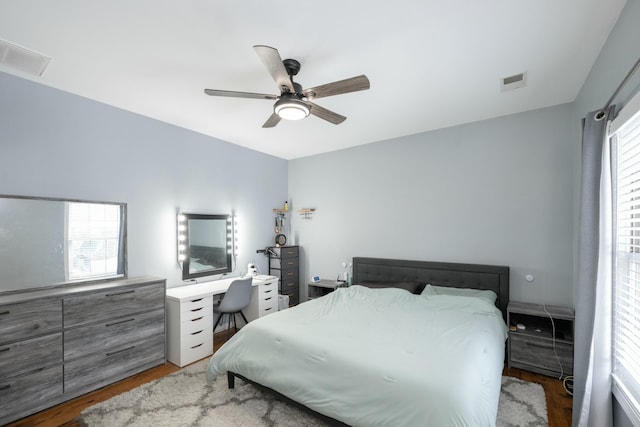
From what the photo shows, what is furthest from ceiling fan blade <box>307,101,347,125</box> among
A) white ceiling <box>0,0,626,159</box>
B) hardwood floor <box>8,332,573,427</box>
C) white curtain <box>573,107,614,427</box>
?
hardwood floor <box>8,332,573,427</box>

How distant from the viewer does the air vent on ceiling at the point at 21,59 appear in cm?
207

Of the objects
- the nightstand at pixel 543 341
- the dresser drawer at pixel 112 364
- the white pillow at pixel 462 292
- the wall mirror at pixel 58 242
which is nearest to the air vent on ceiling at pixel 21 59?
the wall mirror at pixel 58 242

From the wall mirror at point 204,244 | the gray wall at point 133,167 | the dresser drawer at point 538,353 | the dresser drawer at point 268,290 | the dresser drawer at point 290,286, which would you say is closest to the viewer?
the gray wall at point 133,167

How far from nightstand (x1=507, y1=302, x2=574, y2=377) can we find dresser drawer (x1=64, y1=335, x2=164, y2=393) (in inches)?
143

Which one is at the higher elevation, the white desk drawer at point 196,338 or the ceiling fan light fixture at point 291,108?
the ceiling fan light fixture at point 291,108

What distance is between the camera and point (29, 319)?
2.26 meters

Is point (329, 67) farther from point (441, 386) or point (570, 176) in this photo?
point (570, 176)

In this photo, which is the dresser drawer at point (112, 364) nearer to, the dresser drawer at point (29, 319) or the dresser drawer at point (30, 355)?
the dresser drawer at point (30, 355)

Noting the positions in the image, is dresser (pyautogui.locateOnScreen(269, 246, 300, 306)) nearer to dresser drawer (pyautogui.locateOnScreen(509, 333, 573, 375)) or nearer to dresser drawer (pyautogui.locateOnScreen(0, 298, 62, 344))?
dresser drawer (pyautogui.locateOnScreen(0, 298, 62, 344))

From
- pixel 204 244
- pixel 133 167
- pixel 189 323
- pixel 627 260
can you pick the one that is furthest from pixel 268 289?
pixel 627 260

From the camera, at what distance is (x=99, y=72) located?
2.41 metres

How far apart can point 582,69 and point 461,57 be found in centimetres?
109

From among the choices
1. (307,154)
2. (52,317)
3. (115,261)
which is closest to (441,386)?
(52,317)

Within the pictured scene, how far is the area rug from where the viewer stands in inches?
85.4
